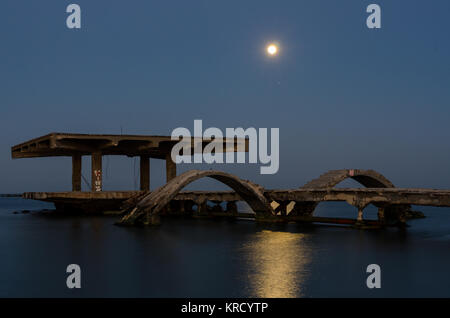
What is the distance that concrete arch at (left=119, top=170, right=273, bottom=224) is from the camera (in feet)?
188

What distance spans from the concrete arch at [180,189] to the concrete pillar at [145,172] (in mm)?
35522

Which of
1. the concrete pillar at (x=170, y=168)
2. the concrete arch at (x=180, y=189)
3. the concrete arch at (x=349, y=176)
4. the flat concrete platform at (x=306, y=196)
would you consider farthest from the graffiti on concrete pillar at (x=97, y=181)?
the concrete arch at (x=349, y=176)

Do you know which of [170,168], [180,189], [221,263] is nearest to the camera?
[221,263]

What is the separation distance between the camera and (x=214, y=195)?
238 feet

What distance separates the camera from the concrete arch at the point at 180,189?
57.2 meters

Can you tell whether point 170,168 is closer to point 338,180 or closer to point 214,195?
point 214,195

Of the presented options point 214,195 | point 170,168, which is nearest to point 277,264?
point 214,195

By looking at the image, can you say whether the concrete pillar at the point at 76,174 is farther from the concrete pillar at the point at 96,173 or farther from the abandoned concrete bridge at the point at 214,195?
the concrete pillar at the point at 96,173

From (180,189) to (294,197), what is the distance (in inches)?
588

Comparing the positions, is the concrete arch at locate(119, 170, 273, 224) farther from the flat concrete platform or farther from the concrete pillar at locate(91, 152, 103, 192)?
the concrete pillar at locate(91, 152, 103, 192)

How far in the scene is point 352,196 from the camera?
55.9m

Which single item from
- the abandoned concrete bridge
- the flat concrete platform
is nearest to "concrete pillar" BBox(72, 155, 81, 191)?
the abandoned concrete bridge

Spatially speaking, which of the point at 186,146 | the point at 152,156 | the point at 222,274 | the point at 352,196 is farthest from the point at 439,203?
the point at 152,156
